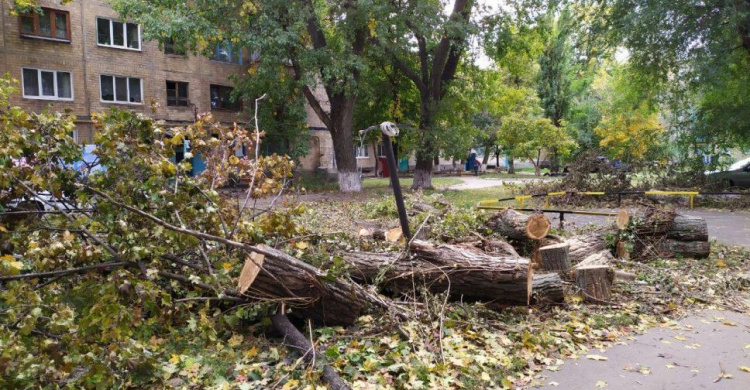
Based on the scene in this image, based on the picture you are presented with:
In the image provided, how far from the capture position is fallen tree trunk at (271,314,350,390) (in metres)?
3.72

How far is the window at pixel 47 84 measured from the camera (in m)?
21.5

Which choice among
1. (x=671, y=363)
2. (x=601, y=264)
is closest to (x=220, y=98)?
(x=601, y=264)

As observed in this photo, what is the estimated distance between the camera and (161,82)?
24625 mm

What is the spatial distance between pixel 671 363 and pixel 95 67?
24.4 meters

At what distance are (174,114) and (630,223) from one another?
21.9m

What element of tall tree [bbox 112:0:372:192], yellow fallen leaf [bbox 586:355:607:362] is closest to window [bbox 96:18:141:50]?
tall tree [bbox 112:0:372:192]

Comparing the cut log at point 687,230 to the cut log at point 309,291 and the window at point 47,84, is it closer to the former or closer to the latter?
the cut log at point 309,291

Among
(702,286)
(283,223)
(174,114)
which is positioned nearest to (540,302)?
(702,286)

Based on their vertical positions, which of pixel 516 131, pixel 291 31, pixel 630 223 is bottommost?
pixel 630 223

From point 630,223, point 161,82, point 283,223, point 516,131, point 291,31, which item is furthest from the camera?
point 516,131

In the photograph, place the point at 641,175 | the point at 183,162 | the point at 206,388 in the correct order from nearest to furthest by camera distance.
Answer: the point at 206,388 < the point at 183,162 < the point at 641,175

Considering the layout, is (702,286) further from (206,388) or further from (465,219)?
(206,388)

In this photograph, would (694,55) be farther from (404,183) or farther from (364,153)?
(364,153)

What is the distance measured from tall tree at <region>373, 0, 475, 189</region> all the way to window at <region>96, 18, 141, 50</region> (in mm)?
11124
